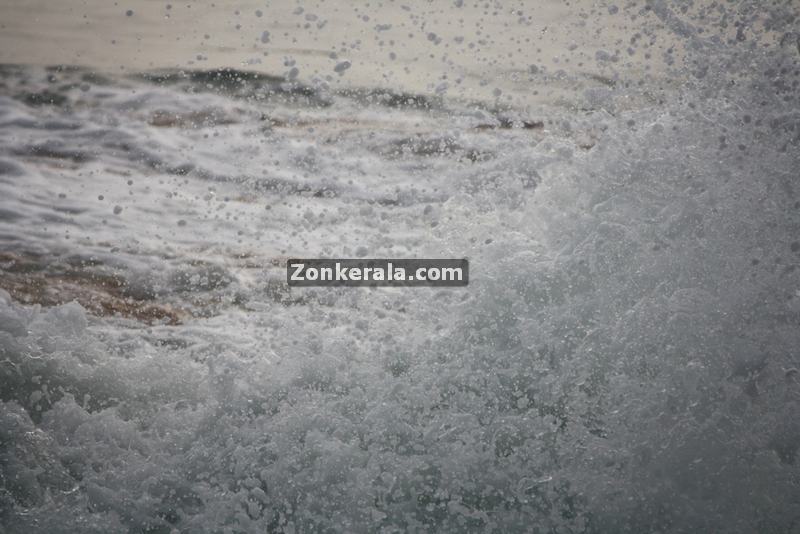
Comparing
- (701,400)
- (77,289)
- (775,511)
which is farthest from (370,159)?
(775,511)

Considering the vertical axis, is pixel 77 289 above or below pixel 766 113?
below

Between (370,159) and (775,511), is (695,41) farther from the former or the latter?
(775,511)

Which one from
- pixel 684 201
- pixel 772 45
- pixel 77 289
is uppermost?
pixel 772 45

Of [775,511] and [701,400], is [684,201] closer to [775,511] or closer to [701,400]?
[701,400]

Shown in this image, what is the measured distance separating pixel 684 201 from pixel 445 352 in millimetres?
824

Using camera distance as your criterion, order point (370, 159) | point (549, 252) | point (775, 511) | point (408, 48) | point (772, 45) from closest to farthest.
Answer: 1. point (775, 511)
2. point (549, 252)
3. point (772, 45)
4. point (370, 159)
5. point (408, 48)

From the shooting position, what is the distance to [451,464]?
2027 millimetres

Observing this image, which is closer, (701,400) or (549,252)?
(701,400)

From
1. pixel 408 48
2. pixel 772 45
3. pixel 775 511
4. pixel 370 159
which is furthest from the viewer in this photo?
pixel 408 48

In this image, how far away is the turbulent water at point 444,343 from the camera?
199cm

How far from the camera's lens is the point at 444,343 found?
2254 mm

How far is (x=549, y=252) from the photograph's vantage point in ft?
7.84

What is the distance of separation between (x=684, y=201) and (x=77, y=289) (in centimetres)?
193

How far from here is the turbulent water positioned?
6.53ft
